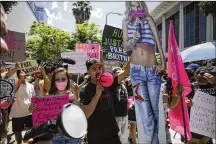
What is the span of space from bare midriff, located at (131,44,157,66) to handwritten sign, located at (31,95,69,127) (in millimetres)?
854

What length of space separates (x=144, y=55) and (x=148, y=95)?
0.42 meters

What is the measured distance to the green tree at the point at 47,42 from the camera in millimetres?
24906

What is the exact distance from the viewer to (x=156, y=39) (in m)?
3.71

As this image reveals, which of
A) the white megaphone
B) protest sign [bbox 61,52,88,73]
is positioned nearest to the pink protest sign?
protest sign [bbox 61,52,88,73]

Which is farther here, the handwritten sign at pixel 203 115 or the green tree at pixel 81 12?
the green tree at pixel 81 12

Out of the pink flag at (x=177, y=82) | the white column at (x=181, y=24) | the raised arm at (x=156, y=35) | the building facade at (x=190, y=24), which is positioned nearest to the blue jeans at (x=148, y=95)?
the raised arm at (x=156, y=35)

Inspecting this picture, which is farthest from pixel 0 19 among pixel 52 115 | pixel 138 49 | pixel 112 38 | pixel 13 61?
pixel 112 38

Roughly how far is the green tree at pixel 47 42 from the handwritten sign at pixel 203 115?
17449mm

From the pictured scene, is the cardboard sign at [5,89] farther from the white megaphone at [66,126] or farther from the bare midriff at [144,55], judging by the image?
the bare midriff at [144,55]

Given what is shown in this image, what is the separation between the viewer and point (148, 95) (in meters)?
3.69

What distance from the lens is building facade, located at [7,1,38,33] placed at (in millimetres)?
31186

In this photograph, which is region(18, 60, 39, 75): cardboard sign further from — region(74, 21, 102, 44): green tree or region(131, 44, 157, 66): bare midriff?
region(74, 21, 102, 44): green tree

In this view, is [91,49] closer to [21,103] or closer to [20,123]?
[21,103]

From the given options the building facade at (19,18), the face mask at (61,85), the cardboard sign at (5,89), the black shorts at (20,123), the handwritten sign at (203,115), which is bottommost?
the black shorts at (20,123)
